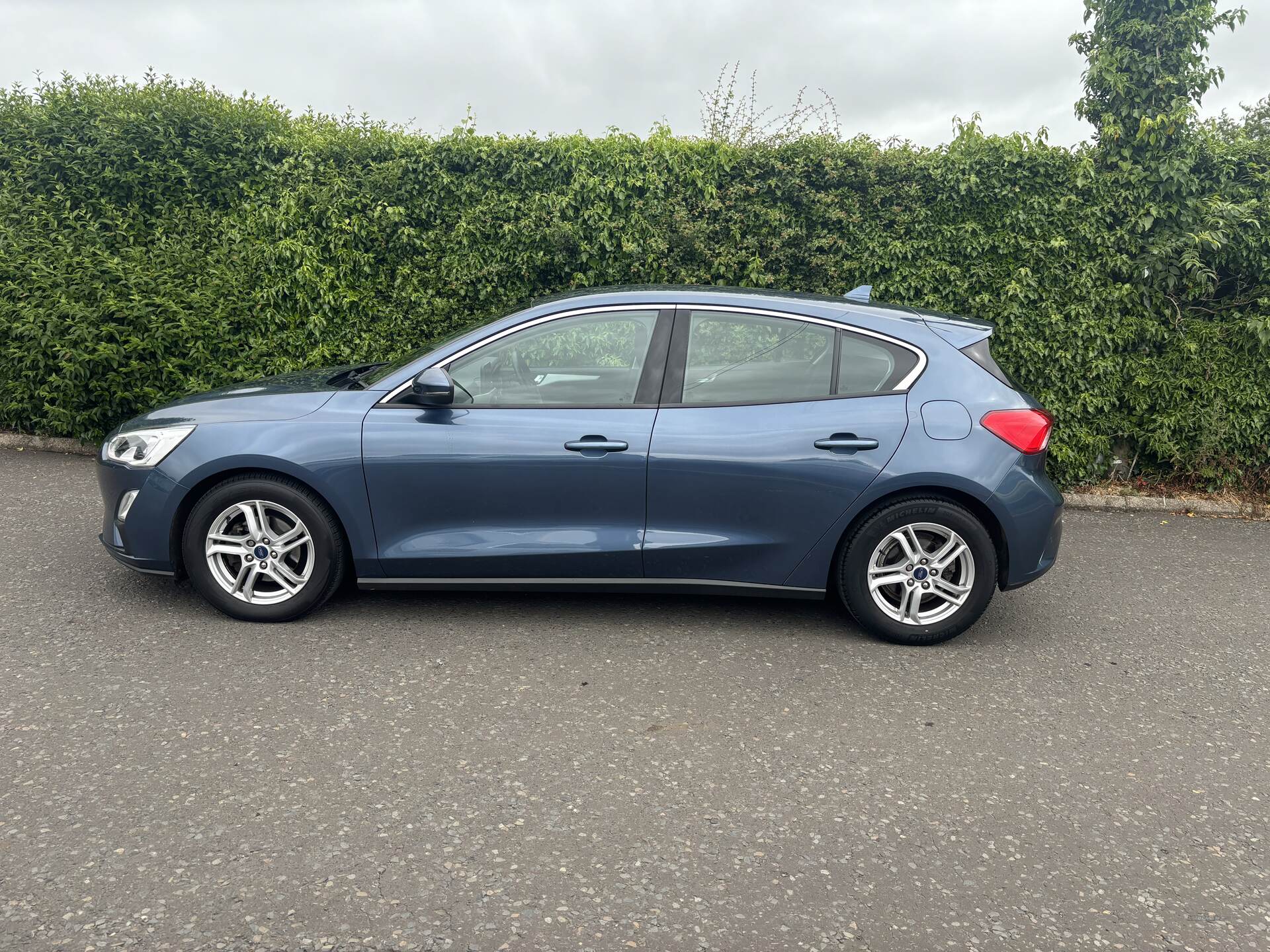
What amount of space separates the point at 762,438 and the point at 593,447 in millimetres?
765

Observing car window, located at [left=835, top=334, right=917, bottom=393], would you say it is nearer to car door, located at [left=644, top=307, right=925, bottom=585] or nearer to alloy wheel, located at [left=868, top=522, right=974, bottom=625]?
car door, located at [left=644, top=307, right=925, bottom=585]

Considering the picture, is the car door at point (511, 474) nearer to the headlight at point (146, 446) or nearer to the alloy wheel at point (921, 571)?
the headlight at point (146, 446)

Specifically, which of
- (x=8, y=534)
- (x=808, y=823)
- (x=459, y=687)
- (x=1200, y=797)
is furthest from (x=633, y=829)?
(x=8, y=534)

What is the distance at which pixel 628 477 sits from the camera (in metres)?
4.64

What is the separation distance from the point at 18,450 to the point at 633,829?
7.71m

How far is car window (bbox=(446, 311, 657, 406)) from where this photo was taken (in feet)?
15.7

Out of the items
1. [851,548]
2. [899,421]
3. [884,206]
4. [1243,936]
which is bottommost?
[1243,936]

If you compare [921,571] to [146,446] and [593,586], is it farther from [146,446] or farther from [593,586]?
[146,446]

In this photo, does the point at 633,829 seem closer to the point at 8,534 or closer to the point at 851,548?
the point at 851,548

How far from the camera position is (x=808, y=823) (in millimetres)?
3213

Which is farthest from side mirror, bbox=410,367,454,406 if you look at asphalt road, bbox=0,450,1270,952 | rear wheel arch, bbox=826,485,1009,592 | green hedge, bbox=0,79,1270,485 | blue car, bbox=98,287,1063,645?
green hedge, bbox=0,79,1270,485

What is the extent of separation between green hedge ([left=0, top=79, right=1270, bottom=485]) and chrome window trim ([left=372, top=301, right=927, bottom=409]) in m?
3.48

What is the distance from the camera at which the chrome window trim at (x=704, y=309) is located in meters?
4.77

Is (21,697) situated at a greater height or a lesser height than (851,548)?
lesser
